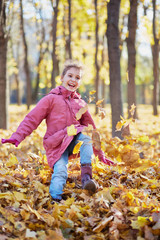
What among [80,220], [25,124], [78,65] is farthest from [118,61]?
[80,220]

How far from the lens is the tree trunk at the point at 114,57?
488 cm

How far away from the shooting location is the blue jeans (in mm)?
2727

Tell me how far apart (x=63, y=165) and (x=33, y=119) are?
0.63 meters

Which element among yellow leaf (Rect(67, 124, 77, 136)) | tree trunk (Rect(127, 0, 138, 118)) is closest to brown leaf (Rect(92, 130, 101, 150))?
yellow leaf (Rect(67, 124, 77, 136))

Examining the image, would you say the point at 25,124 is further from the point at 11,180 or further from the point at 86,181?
the point at 86,181

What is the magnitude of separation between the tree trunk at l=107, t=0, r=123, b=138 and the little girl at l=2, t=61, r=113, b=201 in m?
1.82

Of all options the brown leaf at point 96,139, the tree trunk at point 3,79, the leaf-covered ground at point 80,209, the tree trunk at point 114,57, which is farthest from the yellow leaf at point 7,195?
the tree trunk at point 3,79

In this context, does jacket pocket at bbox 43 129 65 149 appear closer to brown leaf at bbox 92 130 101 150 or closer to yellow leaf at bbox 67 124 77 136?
yellow leaf at bbox 67 124 77 136

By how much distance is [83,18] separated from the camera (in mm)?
13117

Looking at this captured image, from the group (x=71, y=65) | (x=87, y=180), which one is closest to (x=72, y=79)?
(x=71, y=65)

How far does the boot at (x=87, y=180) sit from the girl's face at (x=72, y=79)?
3.35 feet

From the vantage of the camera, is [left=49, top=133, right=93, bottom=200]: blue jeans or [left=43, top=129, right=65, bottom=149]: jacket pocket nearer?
[left=49, top=133, right=93, bottom=200]: blue jeans

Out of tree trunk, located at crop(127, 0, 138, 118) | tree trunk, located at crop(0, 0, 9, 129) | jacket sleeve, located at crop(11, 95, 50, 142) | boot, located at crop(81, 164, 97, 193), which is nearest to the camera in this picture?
boot, located at crop(81, 164, 97, 193)

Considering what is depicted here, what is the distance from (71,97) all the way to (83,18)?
1076cm
